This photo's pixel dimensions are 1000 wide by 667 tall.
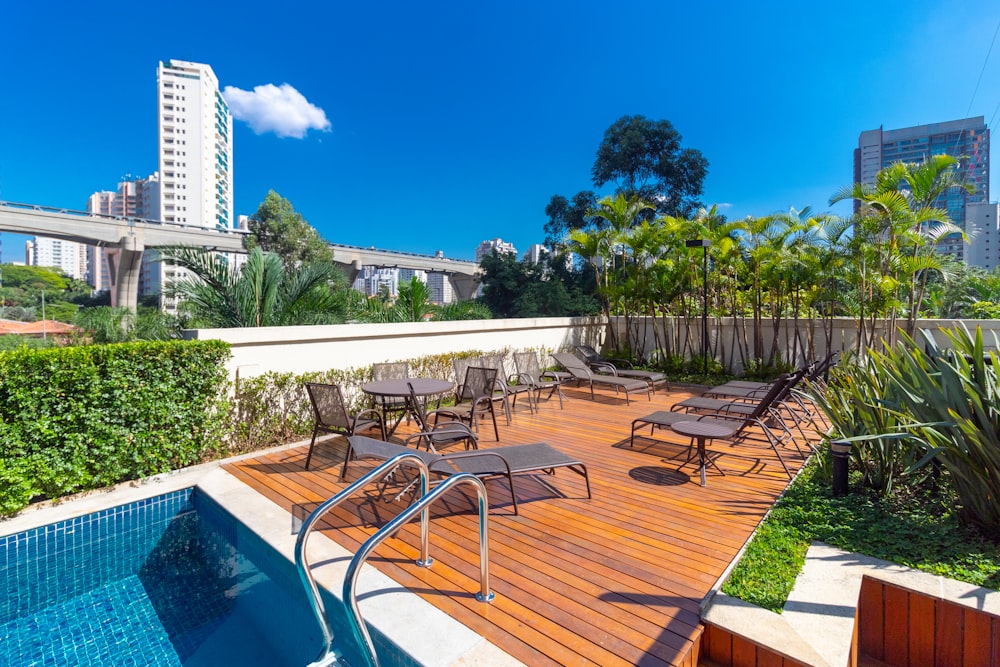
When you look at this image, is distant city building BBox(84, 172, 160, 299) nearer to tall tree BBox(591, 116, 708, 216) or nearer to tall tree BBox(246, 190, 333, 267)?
tall tree BBox(246, 190, 333, 267)

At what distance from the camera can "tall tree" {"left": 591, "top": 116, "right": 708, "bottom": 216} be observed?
23.5m

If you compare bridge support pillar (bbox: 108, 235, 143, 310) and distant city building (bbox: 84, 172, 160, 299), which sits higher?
distant city building (bbox: 84, 172, 160, 299)

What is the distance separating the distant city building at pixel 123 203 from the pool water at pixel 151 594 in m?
109

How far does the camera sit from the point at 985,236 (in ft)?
118

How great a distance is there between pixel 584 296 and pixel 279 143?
217 ft

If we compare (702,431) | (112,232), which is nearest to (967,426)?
(702,431)

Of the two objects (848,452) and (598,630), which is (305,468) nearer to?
(598,630)

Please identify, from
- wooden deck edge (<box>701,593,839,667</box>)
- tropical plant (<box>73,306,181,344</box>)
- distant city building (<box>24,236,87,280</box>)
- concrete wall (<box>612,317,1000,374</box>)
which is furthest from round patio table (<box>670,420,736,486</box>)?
distant city building (<box>24,236,87,280</box>)

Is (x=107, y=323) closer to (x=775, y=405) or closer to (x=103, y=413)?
(x=103, y=413)

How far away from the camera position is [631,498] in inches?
165

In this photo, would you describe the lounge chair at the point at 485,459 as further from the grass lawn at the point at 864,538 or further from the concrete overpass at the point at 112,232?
the concrete overpass at the point at 112,232

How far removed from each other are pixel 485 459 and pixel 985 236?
49.4 metres

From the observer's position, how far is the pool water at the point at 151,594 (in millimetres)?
2930

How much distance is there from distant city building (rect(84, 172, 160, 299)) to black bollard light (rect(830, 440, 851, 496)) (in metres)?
112
